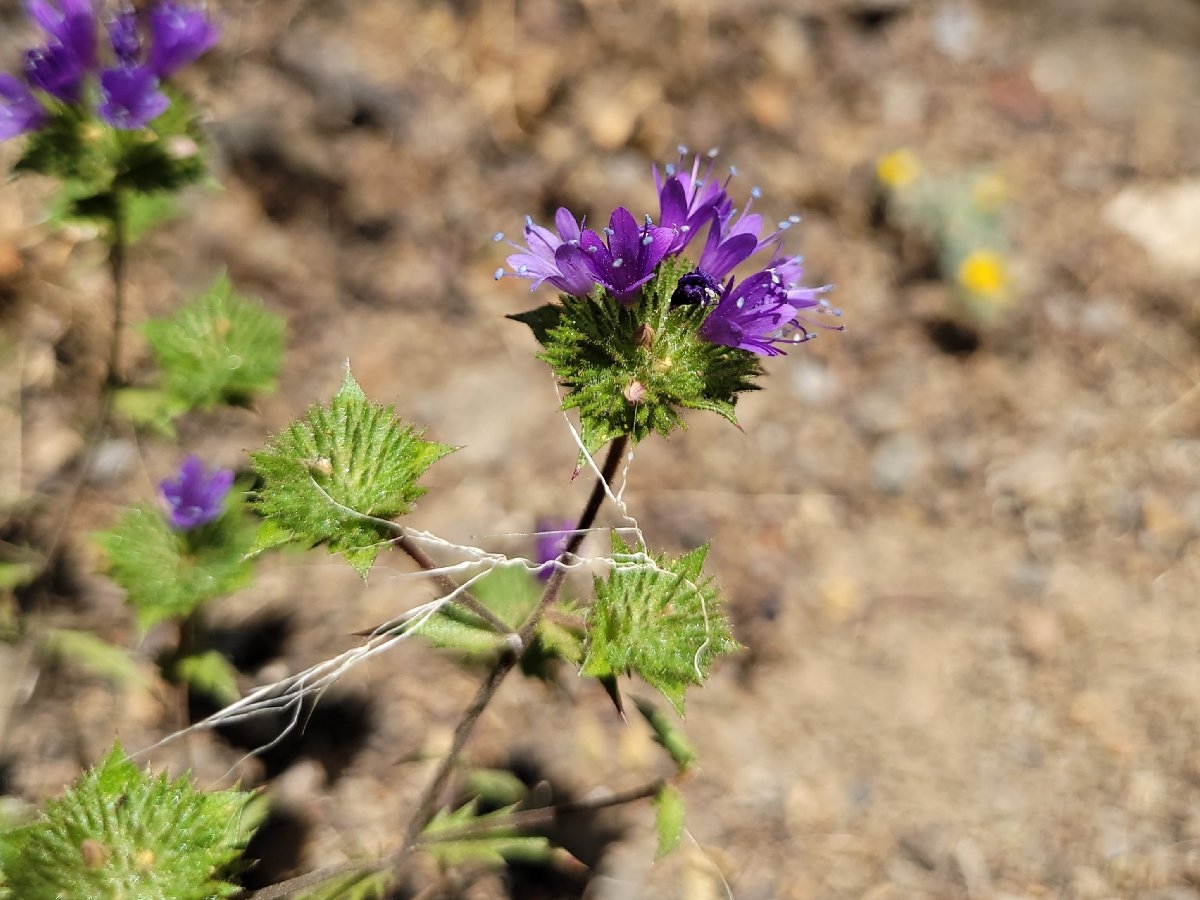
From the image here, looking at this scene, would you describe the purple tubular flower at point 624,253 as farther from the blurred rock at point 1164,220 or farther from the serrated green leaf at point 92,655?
the blurred rock at point 1164,220

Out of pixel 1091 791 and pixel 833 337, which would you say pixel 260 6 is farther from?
pixel 1091 791

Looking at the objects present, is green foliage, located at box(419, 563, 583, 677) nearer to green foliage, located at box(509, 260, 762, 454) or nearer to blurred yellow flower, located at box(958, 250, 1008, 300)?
green foliage, located at box(509, 260, 762, 454)

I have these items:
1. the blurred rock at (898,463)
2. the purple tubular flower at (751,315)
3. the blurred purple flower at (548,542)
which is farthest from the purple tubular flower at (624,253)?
the blurred rock at (898,463)

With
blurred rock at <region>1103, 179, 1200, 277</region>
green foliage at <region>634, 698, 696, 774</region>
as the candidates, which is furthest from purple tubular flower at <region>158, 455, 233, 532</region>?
blurred rock at <region>1103, 179, 1200, 277</region>

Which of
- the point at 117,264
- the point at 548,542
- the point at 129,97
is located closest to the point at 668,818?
the point at 548,542

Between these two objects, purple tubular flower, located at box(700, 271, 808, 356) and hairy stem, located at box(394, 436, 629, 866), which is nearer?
purple tubular flower, located at box(700, 271, 808, 356)
